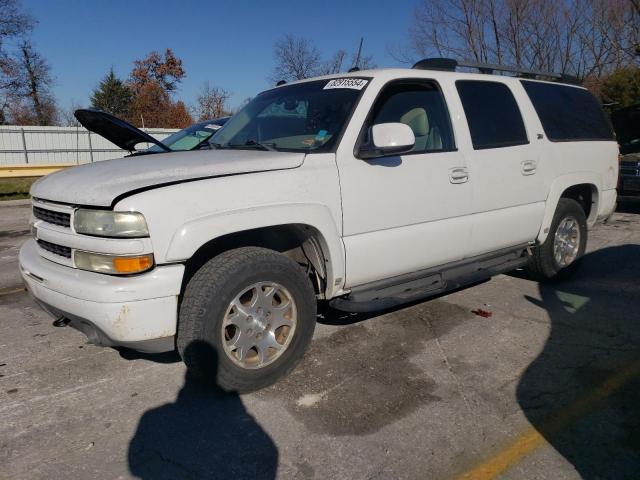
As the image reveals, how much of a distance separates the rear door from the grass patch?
1321 centimetres

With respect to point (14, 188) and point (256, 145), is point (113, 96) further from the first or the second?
point (256, 145)

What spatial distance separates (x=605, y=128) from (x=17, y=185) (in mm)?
15676

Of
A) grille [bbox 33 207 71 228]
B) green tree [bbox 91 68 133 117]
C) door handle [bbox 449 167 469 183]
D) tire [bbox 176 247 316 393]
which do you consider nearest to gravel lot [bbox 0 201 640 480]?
tire [bbox 176 247 316 393]

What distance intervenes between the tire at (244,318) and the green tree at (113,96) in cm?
4579

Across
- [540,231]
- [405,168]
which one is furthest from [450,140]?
[540,231]

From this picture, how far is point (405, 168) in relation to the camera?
3678mm

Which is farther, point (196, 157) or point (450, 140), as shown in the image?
point (450, 140)

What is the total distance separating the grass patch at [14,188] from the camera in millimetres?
14125

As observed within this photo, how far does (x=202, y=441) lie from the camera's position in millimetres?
2738

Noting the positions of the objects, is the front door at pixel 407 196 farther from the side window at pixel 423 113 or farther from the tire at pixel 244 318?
the tire at pixel 244 318

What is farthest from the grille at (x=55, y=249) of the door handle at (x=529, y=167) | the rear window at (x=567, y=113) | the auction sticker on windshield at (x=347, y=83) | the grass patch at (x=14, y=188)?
the grass patch at (x=14, y=188)

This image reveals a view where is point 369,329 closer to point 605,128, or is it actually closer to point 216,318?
point 216,318

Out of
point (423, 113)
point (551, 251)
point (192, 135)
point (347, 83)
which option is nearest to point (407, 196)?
point (423, 113)

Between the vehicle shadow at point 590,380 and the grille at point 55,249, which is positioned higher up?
the grille at point 55,249
